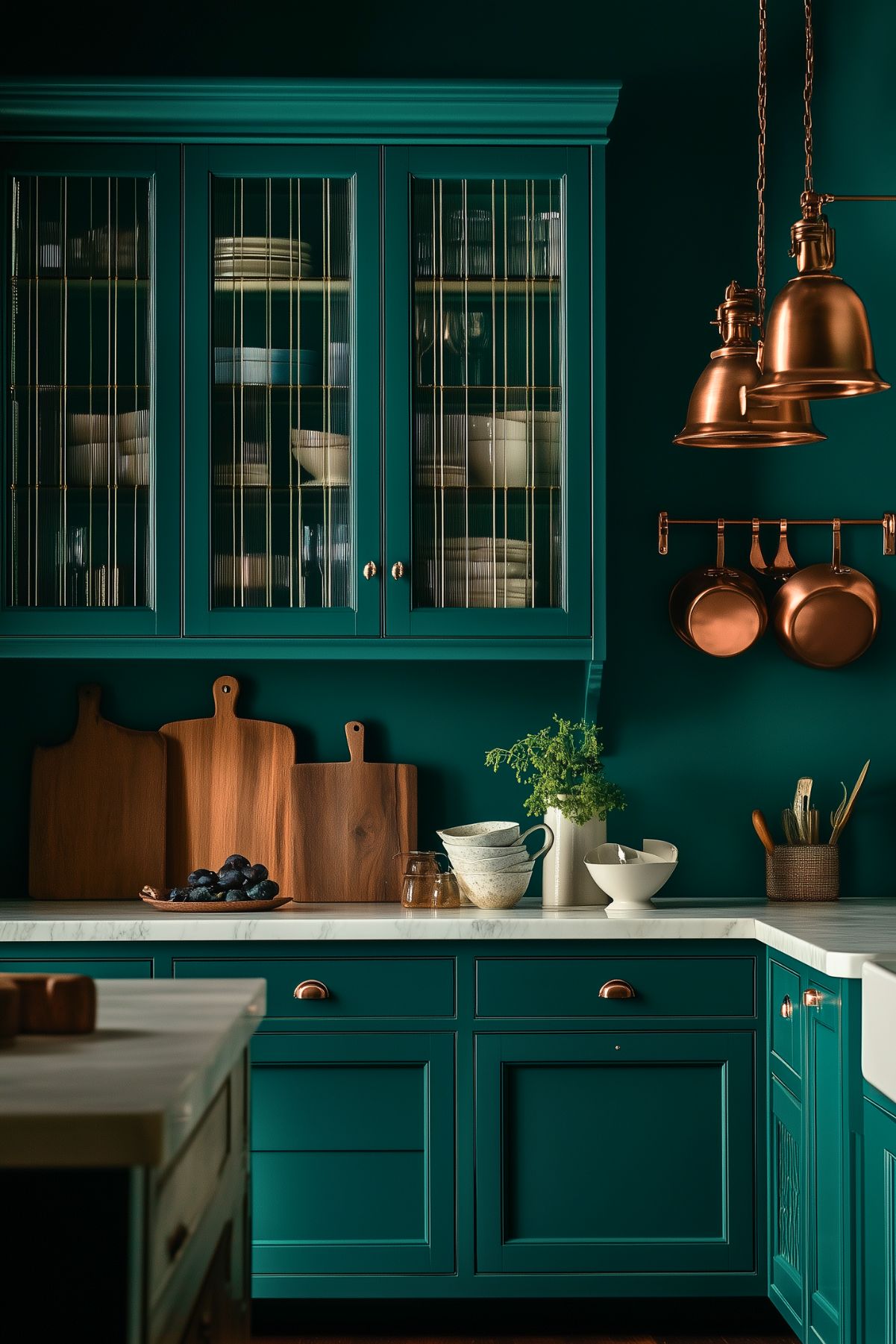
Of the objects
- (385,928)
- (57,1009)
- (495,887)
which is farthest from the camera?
(495,887)

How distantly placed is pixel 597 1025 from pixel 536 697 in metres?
0.90

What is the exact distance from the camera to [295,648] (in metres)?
3.10

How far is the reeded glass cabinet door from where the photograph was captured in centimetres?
311

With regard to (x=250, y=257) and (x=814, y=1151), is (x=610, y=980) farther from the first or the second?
(x=250, y=257)

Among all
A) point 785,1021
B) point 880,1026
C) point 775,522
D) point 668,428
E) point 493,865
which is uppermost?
point 668,428

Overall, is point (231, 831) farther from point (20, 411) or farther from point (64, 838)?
point (20, 411)

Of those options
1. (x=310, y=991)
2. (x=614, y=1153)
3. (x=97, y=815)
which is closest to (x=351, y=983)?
(x=310, y=991)

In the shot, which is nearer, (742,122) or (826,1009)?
(826,1009)

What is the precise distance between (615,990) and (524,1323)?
2.65ft

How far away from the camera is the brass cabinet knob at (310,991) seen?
112 inches

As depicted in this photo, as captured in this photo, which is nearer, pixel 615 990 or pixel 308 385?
pixel 615 990

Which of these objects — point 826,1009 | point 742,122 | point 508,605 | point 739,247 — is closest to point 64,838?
point 508,605

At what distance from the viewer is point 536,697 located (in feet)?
11.4

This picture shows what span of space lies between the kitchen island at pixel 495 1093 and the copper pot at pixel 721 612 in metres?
0.78
